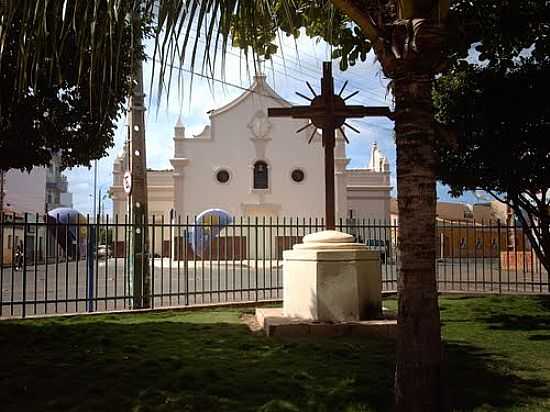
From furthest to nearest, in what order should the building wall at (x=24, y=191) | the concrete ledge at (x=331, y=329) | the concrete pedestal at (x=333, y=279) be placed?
the building wall at (x=24, y=191) < the concrete pedestal at (x=333, y=279) < the concrete ledge at (x=331, y=329)

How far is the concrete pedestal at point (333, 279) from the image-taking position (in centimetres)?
759

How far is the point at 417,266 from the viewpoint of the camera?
3.49 meters

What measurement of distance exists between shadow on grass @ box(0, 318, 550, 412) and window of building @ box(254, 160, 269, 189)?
32.5 metres

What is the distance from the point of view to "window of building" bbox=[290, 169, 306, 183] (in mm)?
40406

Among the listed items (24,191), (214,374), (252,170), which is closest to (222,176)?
(252,170)

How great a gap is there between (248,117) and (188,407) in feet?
121

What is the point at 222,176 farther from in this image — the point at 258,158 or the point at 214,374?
the point at 214,374

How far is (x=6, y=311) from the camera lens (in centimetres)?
1176

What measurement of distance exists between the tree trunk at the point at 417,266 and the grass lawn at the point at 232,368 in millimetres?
1008

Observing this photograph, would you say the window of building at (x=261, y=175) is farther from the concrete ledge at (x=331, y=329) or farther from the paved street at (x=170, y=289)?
the concrete ledge at (x=331, y=329)

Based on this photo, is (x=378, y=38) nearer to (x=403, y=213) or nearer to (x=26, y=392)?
(x=403, y=213)

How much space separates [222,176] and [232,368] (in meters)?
34.4

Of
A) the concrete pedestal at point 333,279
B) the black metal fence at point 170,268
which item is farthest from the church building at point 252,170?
the concrete pedestal at point 333,279

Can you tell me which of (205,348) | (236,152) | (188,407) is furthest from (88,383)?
(236,152)
